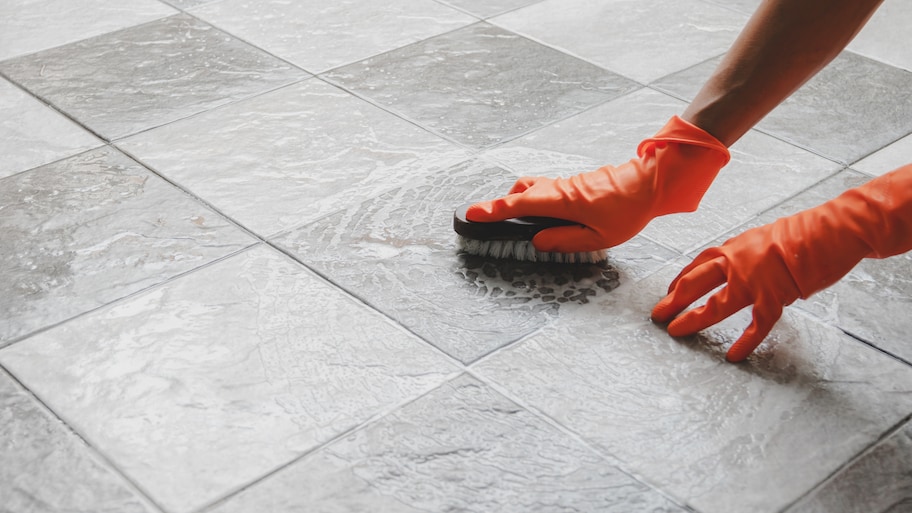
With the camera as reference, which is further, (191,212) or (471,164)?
(471,164)

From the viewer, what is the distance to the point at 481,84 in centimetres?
194

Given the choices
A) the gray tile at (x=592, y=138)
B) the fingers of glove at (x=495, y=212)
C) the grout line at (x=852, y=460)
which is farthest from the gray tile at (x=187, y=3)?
the grout line at (x=852, y=460)

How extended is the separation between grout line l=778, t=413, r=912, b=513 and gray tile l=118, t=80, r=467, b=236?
2.57 feet

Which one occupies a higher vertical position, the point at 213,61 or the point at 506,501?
the point at 213,61

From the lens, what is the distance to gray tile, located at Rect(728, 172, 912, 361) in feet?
4.45

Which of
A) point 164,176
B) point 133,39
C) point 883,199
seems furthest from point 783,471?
point 133,39

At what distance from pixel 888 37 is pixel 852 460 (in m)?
1.32

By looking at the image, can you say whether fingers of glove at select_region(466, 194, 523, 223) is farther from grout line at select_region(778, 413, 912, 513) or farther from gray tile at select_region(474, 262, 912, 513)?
grout line at select_region(778, 413, 912, 513)

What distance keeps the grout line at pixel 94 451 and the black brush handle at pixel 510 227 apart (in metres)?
0.56

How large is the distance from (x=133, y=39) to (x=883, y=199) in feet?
4.77

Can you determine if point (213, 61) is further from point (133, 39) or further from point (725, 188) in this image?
point (725, 188)

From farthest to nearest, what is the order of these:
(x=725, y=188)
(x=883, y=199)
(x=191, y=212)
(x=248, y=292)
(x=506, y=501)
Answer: (x=725, y=188)
(x=191, y=212)
(x=248, y=292)
(x=883, y=199)
(x=506, y=501)

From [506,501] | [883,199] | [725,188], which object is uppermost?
[883,199]

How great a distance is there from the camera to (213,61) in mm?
2000
